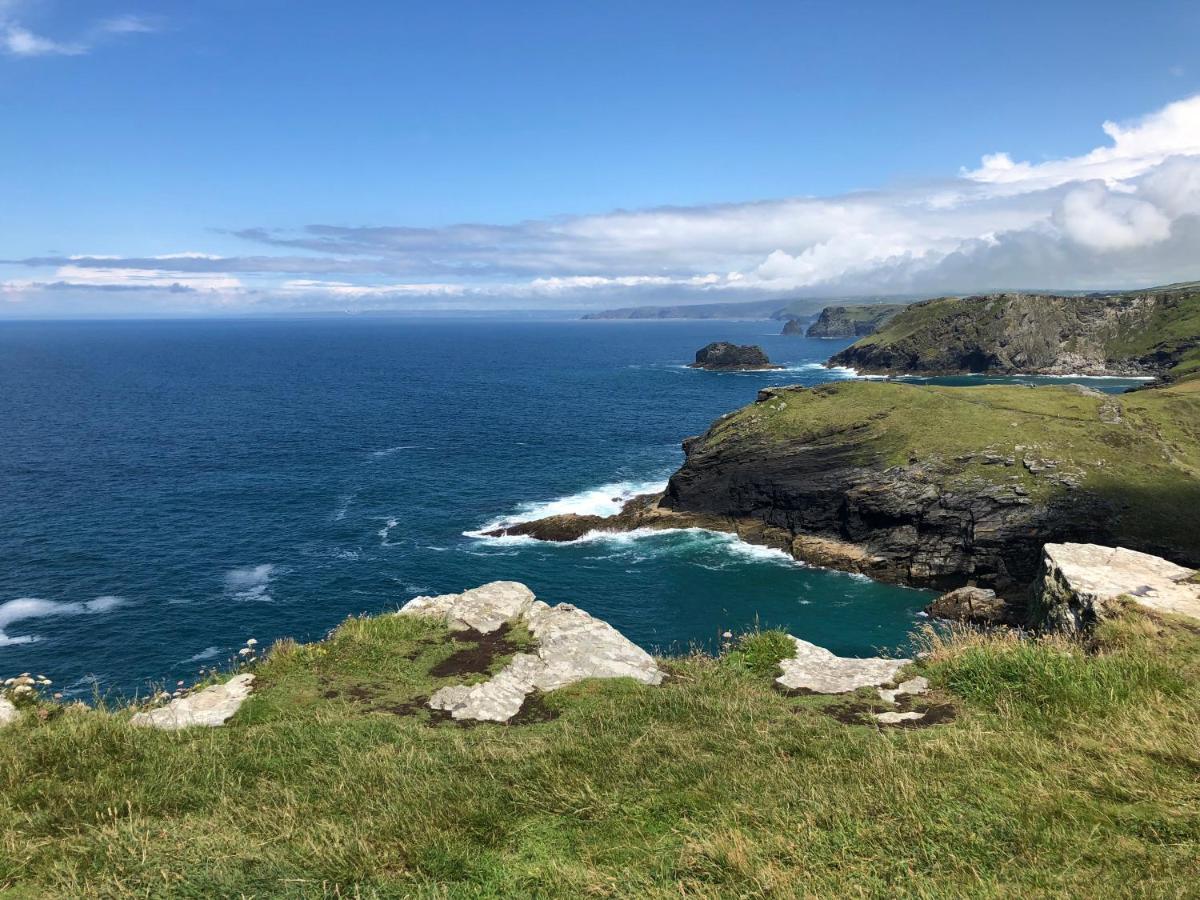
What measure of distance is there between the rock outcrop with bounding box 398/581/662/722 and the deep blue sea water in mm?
8016

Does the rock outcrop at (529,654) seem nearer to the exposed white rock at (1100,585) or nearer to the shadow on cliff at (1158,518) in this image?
the exposed white rock at (1100,585)

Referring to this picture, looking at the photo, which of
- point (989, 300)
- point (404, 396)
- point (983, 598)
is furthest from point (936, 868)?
point (989, 300)

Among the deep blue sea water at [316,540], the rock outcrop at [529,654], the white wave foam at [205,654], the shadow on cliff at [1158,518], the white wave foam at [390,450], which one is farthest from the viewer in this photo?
the white wave foam at [390,450]

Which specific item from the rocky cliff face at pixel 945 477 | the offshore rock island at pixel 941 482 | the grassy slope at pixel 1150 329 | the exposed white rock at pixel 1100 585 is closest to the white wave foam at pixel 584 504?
the offshore rock island at pixel 941 482

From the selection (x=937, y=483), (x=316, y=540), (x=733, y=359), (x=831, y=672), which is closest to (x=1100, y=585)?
(x=831, y=672)

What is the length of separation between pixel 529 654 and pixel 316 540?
4824cm

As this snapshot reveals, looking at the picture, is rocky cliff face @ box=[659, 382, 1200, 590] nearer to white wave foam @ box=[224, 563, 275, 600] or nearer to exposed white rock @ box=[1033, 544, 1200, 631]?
exposed white rock @ box=[1033, 544, 1200, 631]

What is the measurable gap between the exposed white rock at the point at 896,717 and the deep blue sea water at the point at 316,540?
1610cm

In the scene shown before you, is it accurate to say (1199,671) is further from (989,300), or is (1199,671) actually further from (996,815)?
(989,300)

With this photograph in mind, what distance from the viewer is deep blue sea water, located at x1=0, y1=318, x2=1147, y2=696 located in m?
44.5

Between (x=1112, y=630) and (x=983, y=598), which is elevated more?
(x=1112, y=630)

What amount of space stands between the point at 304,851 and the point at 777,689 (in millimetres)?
10590

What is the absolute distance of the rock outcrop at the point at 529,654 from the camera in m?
15.1

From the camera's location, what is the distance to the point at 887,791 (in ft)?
27.5
